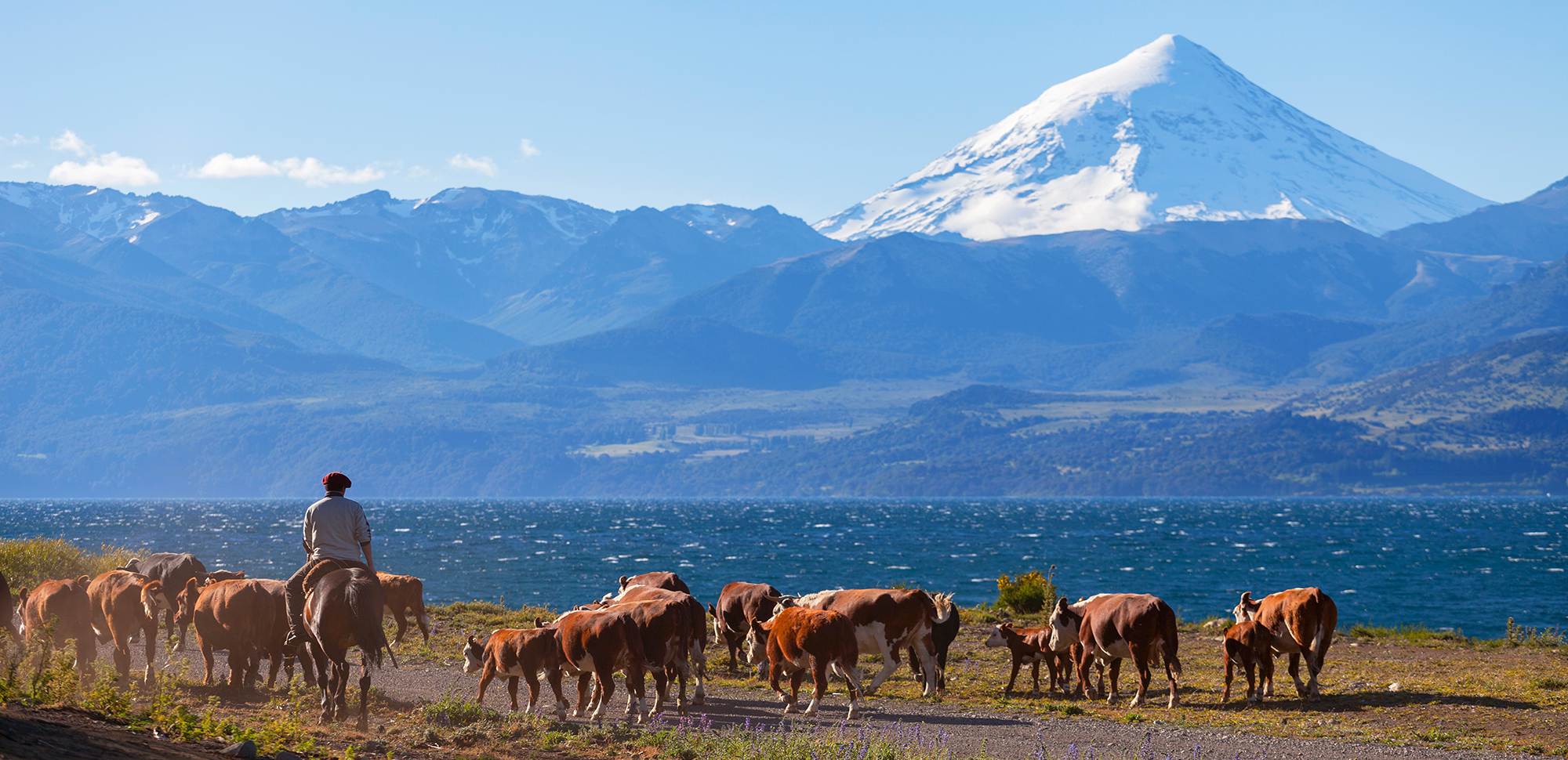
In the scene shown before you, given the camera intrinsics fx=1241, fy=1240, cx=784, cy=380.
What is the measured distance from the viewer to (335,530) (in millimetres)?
14633

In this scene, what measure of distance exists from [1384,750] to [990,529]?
112782 millimetres

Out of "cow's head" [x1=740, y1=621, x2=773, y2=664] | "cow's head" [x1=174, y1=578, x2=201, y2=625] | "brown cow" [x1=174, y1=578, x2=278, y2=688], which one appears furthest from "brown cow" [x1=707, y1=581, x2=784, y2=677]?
"cow's head" [x1=174, y1=578, x2=201, y2=625]

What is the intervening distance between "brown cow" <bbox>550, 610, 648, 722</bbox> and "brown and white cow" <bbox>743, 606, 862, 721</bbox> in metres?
2.16

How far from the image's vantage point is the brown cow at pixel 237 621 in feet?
53.8

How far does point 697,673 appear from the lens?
1659 cm

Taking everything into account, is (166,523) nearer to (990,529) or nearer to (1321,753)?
(990,529)

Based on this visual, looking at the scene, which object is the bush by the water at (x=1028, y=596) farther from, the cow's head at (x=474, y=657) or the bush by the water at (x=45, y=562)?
the bush by the water at (x=45, y=562)

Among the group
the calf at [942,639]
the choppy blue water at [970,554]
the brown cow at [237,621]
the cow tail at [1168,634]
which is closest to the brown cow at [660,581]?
the calf at [942,639]

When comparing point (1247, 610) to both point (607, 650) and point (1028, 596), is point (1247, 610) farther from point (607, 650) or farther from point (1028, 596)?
point (1028, 596)

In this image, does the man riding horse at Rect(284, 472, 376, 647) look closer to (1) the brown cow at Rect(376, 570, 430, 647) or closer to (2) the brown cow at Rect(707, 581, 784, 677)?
(1) the brown cow at Rect(376, 570, 430, 647)

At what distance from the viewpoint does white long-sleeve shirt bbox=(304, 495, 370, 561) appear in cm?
1459

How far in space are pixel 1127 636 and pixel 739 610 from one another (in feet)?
23.5

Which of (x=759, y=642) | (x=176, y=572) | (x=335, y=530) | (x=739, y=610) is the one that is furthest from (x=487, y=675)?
(x=176, y=572)

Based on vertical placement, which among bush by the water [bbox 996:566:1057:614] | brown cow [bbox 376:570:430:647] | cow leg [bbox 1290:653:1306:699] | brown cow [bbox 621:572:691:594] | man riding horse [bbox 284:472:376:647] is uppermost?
man riding horse [bbox 284:472:376:647]
